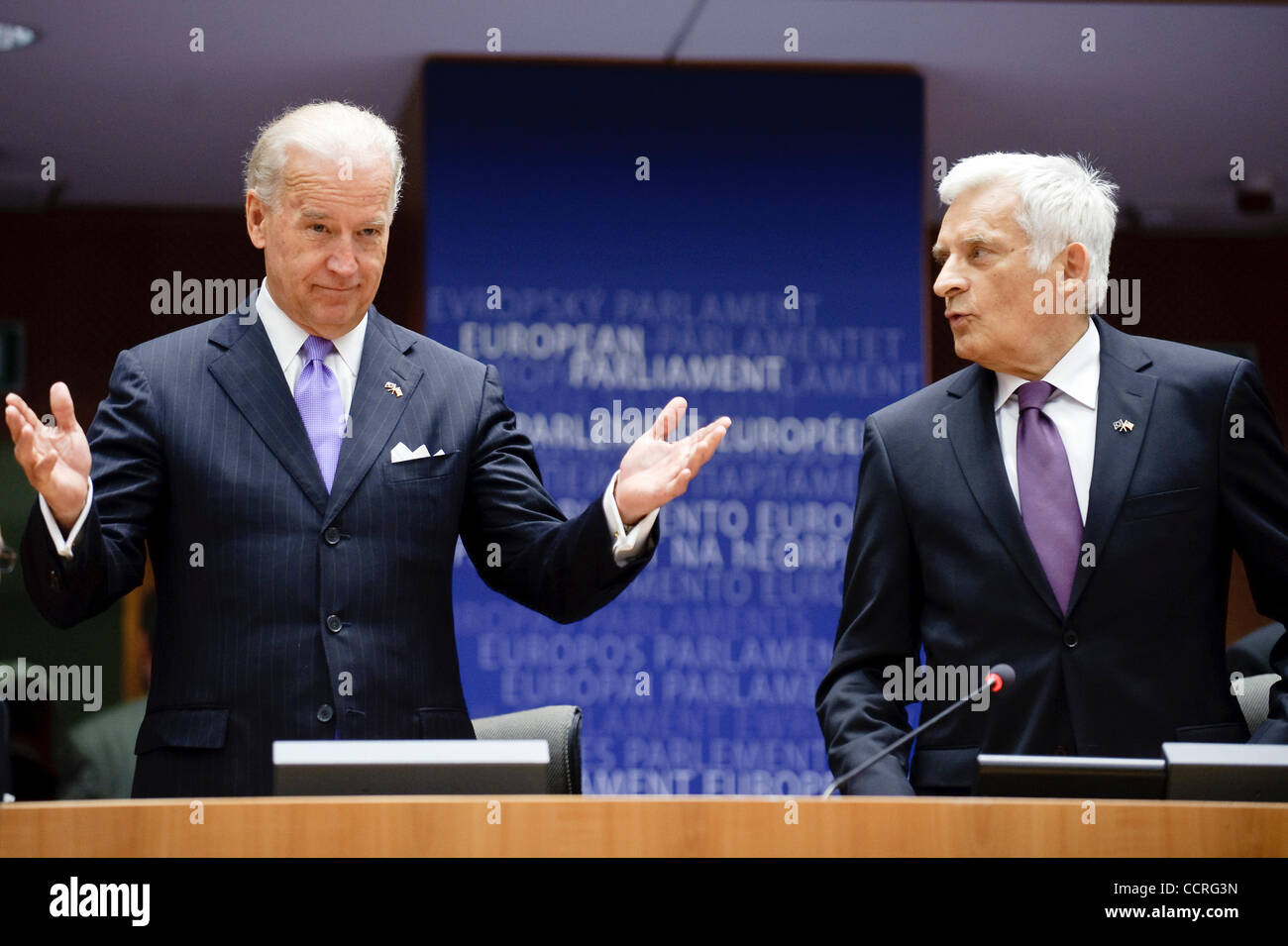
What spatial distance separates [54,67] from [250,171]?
2832 mm

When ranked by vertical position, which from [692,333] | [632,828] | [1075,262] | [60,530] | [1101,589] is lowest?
[632,828]

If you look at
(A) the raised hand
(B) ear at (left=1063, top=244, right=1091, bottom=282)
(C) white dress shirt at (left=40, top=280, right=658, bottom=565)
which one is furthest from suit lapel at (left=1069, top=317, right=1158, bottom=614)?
(C) white dress shirt at (left=40, top=280, right=658, bottom=565)

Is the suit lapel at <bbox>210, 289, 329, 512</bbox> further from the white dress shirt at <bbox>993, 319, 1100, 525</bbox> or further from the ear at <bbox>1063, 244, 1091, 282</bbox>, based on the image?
the ear at <bbox>1063, 244, 1091, 282</bbox>

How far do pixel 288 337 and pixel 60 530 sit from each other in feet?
1.65

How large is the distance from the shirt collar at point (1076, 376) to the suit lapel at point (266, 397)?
3.47 ft

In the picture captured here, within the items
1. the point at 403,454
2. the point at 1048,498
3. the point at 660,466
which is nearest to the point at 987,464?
the point at 1048,498

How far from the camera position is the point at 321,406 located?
2.42 metres

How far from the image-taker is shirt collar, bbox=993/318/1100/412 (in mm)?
2496

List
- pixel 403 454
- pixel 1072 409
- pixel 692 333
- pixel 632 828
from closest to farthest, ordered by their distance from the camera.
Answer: pixel 632 828 < pixel 403 454 < pixel 1072 409 < pixel 692 333

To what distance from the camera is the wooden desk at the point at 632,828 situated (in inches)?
58.3

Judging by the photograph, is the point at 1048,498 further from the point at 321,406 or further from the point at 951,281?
the point at 321,406

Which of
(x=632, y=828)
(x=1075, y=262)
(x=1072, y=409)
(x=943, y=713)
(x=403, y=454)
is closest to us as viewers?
(x=632, y=828)

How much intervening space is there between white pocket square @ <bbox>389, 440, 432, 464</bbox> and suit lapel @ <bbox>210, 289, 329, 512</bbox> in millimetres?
110
